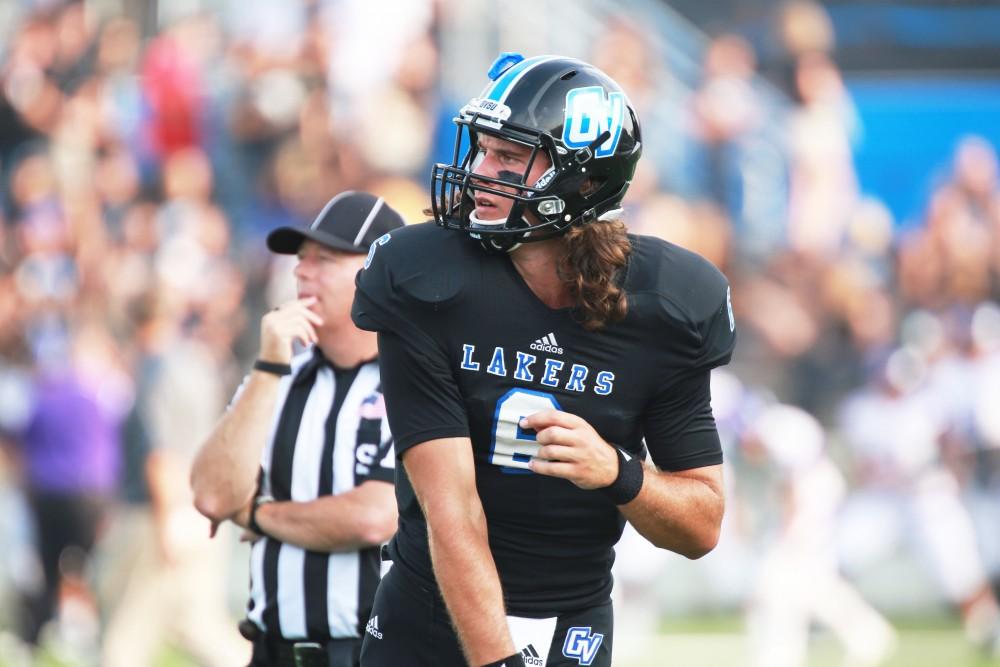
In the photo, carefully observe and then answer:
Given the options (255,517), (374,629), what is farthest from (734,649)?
(374,629)

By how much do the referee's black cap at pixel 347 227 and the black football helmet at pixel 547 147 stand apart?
932mm

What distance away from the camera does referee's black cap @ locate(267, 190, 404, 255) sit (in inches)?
142

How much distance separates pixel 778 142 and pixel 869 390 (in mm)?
2148

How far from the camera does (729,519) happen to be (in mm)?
9789

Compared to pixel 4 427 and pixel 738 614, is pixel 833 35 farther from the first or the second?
pixel 4 427

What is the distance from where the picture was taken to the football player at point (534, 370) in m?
2.56

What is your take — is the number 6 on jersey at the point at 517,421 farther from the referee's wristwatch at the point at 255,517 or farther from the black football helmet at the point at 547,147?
the referee's wristwatch at the point at 255,517

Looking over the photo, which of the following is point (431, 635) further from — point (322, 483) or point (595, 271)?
point (322, 483)

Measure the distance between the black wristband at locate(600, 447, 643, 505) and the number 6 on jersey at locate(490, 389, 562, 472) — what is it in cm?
16

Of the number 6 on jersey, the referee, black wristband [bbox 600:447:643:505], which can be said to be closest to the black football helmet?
the number 6 on jersey

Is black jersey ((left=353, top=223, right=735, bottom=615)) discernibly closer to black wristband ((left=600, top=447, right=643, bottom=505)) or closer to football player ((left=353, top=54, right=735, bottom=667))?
football player ((left=353, top=54, right=735, bottom=667))

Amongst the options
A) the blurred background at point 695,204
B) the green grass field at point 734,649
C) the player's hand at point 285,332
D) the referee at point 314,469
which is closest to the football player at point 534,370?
the referee at point 314,469

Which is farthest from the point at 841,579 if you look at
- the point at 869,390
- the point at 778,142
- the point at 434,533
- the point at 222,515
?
the point at 434,533

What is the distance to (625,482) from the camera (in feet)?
8.28
